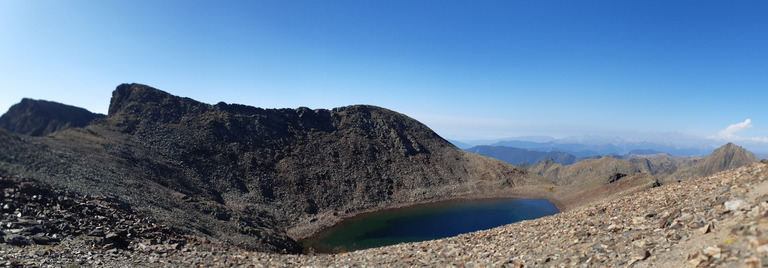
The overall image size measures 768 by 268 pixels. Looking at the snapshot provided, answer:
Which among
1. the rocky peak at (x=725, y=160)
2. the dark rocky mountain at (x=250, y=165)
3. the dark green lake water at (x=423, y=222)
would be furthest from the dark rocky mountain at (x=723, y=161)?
the dark green lake water at (x=423, y=222)

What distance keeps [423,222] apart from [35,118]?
71.4 meters

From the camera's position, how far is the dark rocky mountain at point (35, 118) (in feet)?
→ 190

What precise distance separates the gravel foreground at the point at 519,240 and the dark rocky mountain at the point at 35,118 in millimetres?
46827

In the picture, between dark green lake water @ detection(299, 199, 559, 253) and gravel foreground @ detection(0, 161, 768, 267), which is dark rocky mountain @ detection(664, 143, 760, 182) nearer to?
dark green lake water @ detection(299, 199, 559, 253)

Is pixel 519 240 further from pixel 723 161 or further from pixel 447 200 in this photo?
pixel 723 161

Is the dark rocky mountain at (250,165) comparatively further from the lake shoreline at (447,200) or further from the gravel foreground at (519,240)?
the gravel foreground at (519,240)

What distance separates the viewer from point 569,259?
41.1ft

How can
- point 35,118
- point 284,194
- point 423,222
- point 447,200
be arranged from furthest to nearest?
1. point 447,200
2. point 284,194
3. point 423,222
4. point 35,118

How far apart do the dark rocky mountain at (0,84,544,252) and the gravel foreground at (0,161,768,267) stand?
10034 millimetres

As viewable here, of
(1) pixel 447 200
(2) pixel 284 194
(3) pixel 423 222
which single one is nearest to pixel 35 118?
(2) pixel 284 194

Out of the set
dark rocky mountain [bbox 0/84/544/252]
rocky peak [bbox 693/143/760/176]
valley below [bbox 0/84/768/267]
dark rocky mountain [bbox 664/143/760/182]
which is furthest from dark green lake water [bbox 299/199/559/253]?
rocky peak [bbox 693/143/760/176]

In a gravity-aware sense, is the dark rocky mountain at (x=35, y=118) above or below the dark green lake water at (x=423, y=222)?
above

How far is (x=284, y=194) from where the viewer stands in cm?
6225

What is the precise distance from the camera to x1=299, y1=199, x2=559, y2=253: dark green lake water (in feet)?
156
